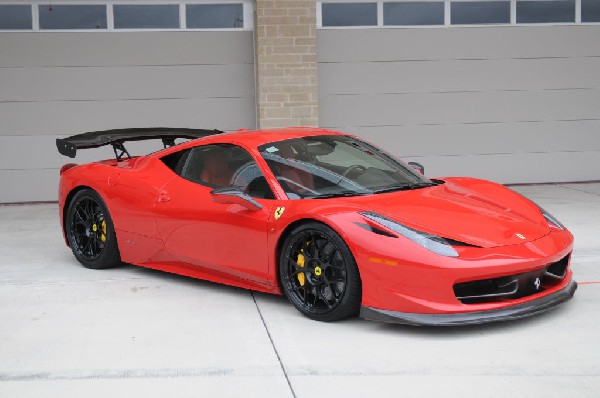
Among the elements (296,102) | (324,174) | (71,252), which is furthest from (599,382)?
(296,102)

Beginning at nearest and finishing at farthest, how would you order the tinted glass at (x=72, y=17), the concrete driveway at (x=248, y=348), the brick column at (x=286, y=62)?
1. the concrete driveway at (x=248, y=348)
2. the brick column at (x=286, y=62)
3. the tinted glass at (x=72, y=17)

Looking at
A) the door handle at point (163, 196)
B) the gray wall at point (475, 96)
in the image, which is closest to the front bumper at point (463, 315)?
the door handle at point (163, 196)

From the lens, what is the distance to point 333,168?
5902 millimetres

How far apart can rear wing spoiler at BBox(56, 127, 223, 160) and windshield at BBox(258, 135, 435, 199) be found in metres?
1.22

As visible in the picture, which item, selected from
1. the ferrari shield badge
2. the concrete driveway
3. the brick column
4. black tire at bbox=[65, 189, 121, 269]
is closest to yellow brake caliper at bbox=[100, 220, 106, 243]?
black tire at bbox=[65, 189, 121, 269]

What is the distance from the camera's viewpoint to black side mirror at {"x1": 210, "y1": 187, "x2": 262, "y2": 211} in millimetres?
5672

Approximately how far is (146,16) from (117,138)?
544 centimetres

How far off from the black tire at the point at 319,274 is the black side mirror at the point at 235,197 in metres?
0.35

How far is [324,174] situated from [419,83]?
7.24 metres

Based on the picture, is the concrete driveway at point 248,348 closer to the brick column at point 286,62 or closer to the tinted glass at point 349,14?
the brick column at point 286,62

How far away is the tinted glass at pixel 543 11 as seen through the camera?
509 inches

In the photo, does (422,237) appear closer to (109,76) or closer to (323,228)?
(323,228)

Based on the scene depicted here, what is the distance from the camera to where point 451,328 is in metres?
5.08

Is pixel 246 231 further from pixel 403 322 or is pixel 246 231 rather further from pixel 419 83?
pixel 419 83
